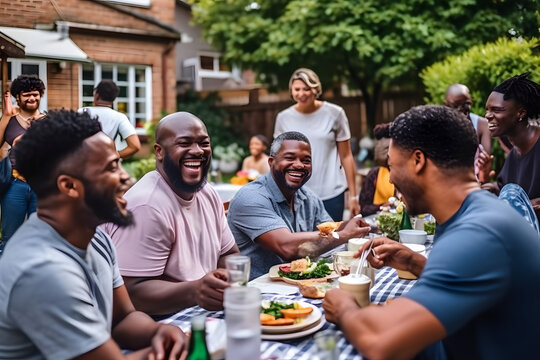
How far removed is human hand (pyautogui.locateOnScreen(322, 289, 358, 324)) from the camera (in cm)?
165

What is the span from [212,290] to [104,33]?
6.81 ft

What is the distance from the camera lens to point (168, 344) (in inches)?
63.2

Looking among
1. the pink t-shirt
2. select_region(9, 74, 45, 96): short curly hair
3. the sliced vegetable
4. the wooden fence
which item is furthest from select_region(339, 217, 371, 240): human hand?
the wooden fence

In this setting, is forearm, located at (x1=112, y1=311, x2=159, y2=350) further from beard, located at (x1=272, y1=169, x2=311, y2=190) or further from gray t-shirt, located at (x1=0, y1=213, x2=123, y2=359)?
beard, located at (x1=272, y1=169, x2=311, y2=190)

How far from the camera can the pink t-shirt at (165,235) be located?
2.14 meters

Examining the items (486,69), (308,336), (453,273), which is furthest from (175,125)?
(486,69)

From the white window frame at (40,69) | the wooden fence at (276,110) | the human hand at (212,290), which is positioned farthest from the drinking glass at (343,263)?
the wooden fence at (276,110)

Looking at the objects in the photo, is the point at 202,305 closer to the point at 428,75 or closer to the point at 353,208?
the point at 353,208

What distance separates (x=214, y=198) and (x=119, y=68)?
142 centimetres

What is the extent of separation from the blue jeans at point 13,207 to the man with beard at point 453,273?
4.31ft

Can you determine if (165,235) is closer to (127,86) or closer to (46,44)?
(46,44)

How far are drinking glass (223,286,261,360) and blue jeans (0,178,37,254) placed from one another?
111cm

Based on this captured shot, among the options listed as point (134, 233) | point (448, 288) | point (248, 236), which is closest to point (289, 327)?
point (448, 288)

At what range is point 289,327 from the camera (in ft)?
5.57
